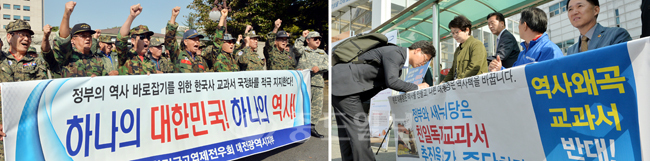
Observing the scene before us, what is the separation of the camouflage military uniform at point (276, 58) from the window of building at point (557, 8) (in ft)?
11.3

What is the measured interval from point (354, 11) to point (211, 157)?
10.8m

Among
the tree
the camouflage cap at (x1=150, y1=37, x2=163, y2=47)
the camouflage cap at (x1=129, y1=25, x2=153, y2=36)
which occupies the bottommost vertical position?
the camouflage cap at (x1=150, y1=37, x2=163, y2=47)

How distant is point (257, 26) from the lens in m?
16.5

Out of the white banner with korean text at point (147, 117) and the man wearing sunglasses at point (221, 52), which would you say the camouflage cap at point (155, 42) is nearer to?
the man wearing sunglasses at point (221, 52)

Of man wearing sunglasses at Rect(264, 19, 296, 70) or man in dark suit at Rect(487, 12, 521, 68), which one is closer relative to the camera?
man in dark suit at Rect(487, 12, 521, 68)

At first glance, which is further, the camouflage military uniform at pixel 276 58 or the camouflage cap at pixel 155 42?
the camouflage military uniform at pixel 276 58

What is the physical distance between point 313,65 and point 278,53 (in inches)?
26.7

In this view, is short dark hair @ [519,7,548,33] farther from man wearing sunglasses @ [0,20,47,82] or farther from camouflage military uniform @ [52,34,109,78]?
man wearing sunglasses @ [0,20,47,82]

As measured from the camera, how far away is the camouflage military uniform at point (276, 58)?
561 cm

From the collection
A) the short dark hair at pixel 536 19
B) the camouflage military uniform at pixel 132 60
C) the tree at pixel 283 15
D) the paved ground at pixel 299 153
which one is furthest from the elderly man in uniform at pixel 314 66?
the tree at pixel 283 15

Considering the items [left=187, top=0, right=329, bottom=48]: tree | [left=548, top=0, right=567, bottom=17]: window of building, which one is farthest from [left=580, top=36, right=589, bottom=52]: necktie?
[left=187, top=0, right=329, bottom=48]: tree

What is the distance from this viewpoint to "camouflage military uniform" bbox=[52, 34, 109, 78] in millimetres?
3429

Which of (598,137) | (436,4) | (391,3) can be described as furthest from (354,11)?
(598,137)

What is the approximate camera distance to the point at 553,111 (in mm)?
1821
